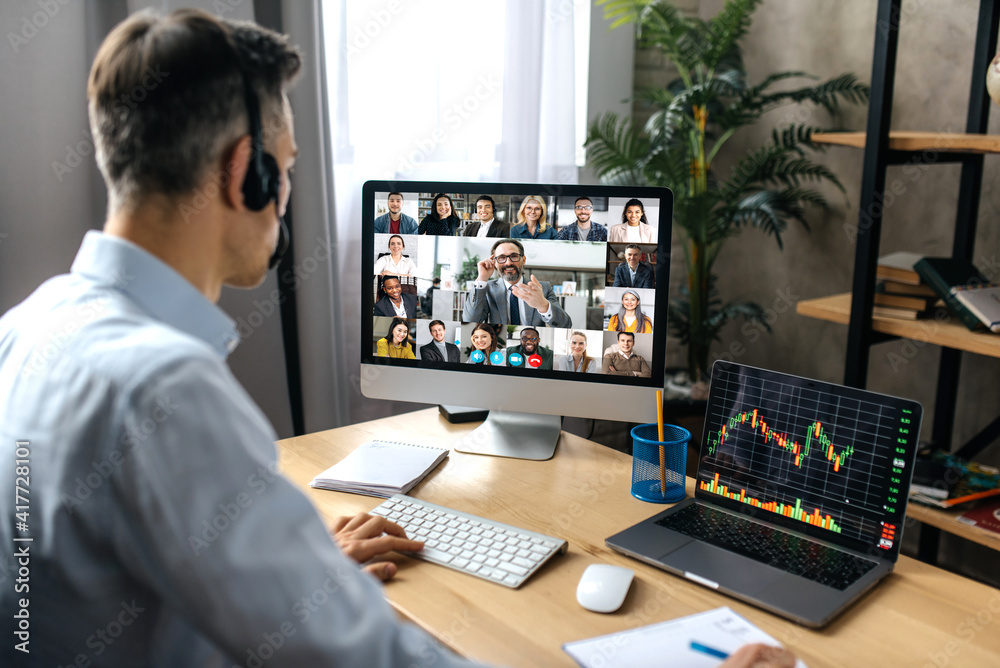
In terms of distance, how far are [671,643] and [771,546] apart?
0.27 metres

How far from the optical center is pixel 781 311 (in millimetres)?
2770

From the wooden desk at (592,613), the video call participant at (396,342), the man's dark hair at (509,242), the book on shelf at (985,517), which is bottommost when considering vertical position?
the book on shelf at (985,517)

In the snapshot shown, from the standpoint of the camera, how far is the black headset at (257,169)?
2.60 feet

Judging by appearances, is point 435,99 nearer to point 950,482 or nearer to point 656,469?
point 656,469

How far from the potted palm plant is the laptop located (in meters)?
1.28

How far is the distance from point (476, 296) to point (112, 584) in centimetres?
85

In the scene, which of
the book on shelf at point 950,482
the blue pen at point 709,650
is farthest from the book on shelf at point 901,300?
the blue pen at point 709,650

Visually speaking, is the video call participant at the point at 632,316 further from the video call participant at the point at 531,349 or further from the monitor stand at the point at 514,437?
the monitor stand at the point at 514,437

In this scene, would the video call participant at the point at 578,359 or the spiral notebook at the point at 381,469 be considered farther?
the video call participant at the point at 578,359

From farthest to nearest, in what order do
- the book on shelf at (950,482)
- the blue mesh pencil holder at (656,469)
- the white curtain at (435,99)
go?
the white curtain at (435,99)
the book on shelf at (950,482)
the blue mesh pencil holder at (656,469)

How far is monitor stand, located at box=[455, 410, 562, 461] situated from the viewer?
144 centimetres

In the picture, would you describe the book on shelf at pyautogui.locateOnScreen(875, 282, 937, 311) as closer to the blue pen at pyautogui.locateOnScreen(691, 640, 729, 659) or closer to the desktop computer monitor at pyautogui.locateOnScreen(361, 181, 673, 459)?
the desktop computer monitor at pyautogui.locateOnScreen(361, 181, 673, 459)

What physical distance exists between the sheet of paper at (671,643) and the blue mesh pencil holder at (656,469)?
1.09ft

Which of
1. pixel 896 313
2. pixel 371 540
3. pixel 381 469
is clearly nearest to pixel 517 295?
pixel 381 469
